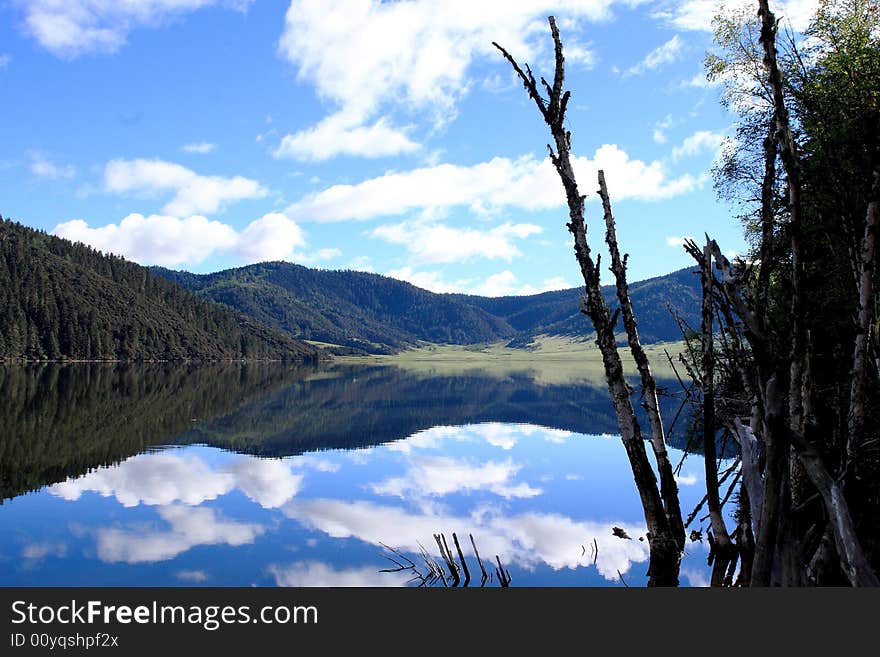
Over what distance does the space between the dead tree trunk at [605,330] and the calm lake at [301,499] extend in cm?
897

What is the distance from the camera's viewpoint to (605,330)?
8.03 metres

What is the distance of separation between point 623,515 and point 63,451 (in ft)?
109

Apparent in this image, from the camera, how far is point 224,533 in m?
22.5

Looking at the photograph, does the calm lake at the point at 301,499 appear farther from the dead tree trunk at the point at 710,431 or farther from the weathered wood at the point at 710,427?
the weathered wood at the point at 710,427

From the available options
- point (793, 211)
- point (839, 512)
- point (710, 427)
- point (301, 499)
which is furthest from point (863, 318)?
point (301, 499)

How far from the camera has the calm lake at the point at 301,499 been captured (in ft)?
61.2

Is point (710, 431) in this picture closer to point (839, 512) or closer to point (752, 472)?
point (752, 472)

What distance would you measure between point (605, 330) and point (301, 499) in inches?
929

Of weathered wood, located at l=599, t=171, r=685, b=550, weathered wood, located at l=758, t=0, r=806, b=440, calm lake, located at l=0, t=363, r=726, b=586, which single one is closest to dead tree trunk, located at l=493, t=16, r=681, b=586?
weathered wood, located at l=599, t=171, r=685, b=550

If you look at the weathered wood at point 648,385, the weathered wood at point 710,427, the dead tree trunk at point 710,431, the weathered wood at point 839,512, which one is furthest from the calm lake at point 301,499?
the weathered wood at point 839,512

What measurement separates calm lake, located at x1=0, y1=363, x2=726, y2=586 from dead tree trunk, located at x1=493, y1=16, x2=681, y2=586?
353 inches
